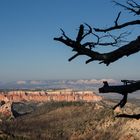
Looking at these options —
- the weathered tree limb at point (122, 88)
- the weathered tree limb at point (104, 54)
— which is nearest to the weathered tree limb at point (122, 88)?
the weathered tree limb at point (122, 88)

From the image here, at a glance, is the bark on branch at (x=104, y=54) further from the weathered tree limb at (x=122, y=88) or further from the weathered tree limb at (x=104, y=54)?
the weathered tree limb at (x=122, y=88)

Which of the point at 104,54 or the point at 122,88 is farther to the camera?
the point at 122,88

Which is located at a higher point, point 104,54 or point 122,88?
point 104,54

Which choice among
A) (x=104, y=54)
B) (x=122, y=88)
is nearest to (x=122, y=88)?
(x=122, y=88)

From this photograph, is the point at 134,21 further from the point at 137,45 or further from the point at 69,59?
the point at 69,59

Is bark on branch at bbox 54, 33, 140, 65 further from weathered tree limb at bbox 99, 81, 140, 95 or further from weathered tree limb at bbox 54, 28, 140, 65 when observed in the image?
weathered tree limb at bbox 99, 81, 140, 95

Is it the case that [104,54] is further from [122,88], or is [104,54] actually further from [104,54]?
[122,88]

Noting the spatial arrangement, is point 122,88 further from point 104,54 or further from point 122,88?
point 104,54

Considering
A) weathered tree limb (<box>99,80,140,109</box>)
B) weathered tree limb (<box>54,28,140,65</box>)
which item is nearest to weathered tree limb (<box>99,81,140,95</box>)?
weathered tree limb (<box>99,80,140,109</box>)

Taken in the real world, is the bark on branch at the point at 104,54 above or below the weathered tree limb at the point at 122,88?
above

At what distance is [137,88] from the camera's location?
16.0 m

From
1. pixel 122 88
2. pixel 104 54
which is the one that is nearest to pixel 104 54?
pixel 104 54

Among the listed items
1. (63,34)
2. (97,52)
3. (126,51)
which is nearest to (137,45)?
(126,51)

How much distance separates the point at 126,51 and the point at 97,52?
100 cm
